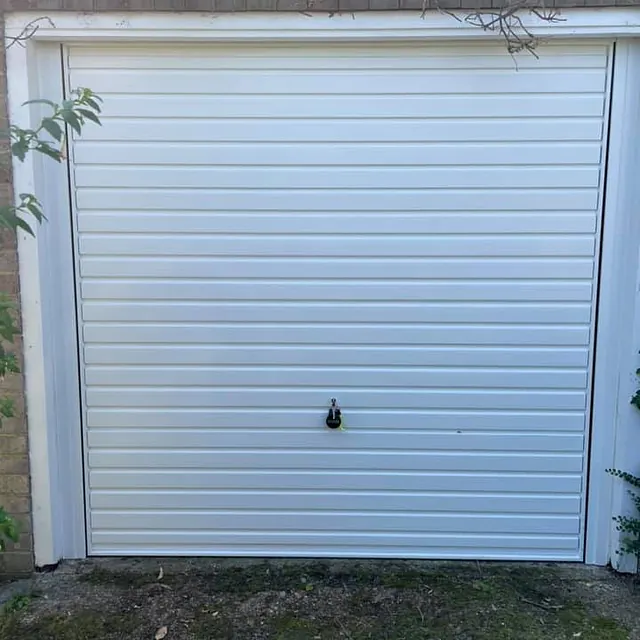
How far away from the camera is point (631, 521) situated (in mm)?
3420

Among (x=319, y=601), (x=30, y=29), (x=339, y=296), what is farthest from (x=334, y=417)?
(x=30, y=29)

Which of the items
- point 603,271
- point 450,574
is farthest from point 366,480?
point 603,271

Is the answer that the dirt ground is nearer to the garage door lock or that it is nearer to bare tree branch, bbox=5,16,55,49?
the garage door lock

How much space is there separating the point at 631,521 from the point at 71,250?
3037 mm

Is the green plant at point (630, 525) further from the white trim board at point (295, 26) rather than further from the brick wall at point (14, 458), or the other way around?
the brick wall at point (14, 458)

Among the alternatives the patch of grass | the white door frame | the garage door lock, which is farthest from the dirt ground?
the garage door lock

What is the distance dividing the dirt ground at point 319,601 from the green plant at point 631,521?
0.58 ft

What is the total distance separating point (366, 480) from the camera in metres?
3.62

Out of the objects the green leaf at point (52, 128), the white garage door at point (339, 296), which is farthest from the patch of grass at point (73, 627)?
the green leaf at point (52, 128)

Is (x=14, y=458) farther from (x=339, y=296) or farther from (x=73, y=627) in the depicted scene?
(x=339, y=296)

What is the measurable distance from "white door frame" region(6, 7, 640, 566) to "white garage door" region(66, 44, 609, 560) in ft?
0.27

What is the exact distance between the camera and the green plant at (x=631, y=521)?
338 cm

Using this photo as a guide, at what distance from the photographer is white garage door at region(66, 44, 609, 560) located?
3.33m

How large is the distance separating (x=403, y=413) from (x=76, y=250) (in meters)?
1.82
